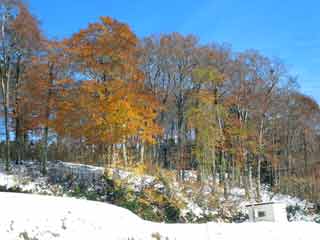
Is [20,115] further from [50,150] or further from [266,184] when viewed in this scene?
[266,184]

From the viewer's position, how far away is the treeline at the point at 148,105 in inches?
763

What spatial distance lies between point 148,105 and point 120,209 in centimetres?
926

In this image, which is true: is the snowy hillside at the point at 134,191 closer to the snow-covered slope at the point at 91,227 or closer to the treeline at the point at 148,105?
the treeline at the point at 148,105

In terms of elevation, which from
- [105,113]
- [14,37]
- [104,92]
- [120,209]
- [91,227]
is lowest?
[91,227]

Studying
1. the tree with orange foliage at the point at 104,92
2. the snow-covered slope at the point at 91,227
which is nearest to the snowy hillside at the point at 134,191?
the tree with orange foliage at the point at 104,92

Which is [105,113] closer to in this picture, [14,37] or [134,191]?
[134,191]

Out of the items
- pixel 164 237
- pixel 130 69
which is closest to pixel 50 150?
pixel 130 69

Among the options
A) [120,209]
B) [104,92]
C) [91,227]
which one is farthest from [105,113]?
[91,227]

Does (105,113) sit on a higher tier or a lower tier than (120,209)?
higher

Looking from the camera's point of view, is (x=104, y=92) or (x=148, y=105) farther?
(x=148, y=105)

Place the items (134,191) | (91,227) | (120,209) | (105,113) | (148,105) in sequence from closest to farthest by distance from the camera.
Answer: (91,227)
(120,209)
(105,113)
(134,191)
(148,105)

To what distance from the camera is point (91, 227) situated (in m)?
10.4

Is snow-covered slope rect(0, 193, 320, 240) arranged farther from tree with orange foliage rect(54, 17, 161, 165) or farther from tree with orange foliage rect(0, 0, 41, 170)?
tree with orange foliage rect(0, 0, 41, 170)

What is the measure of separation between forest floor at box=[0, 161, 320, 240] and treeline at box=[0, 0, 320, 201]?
1.22 meters
